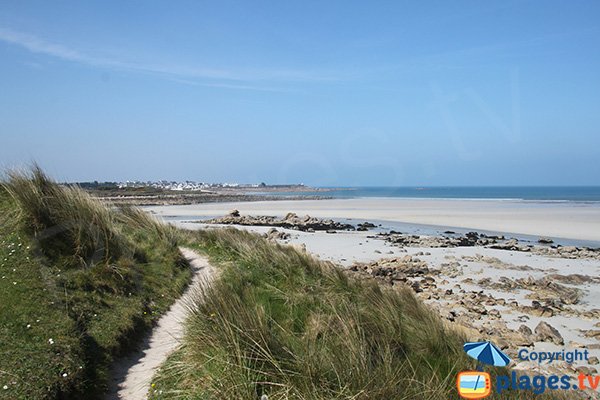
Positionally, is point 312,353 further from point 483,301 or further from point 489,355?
point 483,301

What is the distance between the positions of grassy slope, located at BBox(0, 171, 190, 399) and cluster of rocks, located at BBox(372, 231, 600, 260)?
577 inches

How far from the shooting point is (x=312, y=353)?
4.79 meters

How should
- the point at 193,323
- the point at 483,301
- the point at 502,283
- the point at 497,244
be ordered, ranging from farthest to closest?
1. the point at 497,244
2. the point at 502,283
3. the point at 483,301
4. the point at 193,323

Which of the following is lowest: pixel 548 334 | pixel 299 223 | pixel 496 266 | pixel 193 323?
pixel 299 223

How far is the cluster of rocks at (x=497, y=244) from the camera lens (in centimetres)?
1901

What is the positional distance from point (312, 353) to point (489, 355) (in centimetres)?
182

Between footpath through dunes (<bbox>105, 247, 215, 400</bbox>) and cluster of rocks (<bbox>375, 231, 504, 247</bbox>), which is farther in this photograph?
cluster of rocks (<bbox>375, 231, 504, 247</bbox>)

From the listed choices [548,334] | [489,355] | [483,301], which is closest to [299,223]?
[483,301]

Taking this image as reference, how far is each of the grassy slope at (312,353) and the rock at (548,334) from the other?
2291 mm

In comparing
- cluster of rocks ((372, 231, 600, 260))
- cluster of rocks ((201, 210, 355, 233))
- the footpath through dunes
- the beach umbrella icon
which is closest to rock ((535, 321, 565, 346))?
the beach umbrella icon

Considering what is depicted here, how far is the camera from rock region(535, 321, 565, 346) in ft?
26.0

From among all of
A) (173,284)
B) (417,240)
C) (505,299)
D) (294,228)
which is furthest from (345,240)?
(173,284)

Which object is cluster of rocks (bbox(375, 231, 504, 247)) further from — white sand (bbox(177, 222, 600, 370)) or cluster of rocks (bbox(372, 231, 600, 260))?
white sand (bbox(177, 222, 600, 370))

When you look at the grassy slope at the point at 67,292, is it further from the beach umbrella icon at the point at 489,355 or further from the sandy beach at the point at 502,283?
the sandy beach at the point at 502,283
